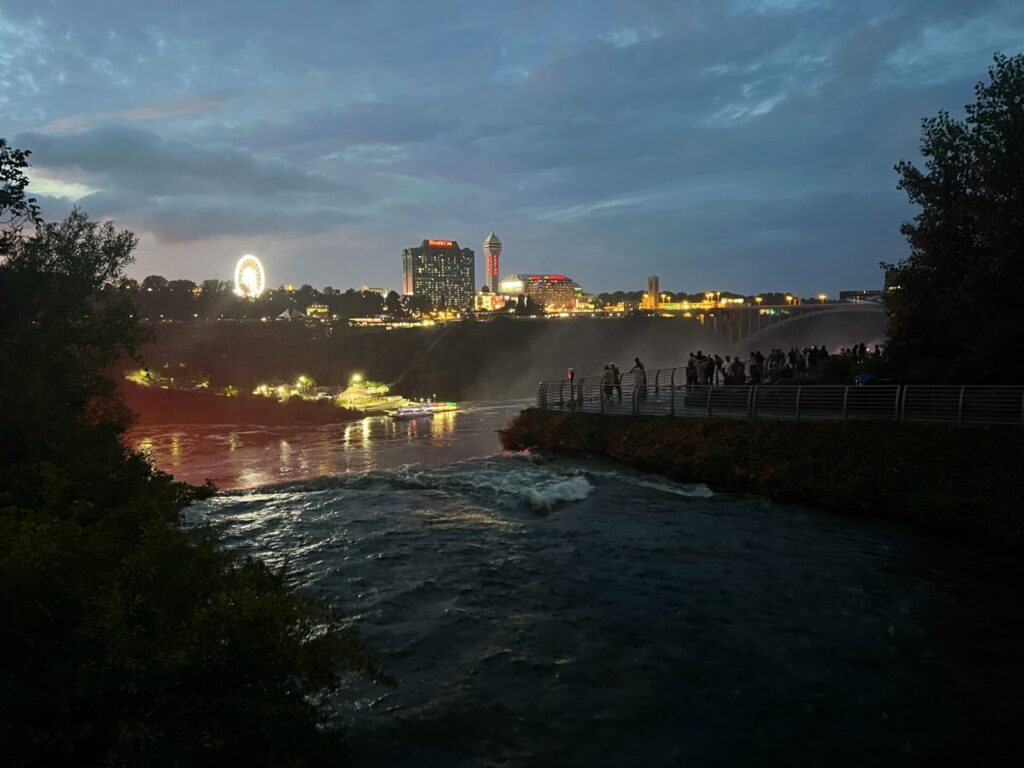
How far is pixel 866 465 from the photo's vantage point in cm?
1653

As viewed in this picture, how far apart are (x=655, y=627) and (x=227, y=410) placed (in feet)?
234

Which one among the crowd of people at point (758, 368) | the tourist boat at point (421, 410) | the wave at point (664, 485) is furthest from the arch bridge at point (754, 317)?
the wave at point (664, 485)

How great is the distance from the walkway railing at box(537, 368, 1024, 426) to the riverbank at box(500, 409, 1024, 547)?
0.89m

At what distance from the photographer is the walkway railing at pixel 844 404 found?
1614 cm

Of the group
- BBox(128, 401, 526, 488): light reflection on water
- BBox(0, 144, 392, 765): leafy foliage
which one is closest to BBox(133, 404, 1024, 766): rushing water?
BBox(0, 144, 392, 765): leafy foliage

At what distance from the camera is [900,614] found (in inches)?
405

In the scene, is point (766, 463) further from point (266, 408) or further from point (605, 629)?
point (266, 408)

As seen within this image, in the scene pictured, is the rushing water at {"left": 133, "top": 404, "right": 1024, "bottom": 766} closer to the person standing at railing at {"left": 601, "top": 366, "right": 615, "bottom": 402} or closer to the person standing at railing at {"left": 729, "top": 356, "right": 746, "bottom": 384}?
the person standing at railing at {"left": 601, "top": 366, "right": 615, "bottom": 402}

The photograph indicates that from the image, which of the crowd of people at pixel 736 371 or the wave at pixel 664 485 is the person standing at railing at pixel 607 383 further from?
the wave at pixel 664 485

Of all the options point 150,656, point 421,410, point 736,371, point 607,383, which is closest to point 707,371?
point 736,371

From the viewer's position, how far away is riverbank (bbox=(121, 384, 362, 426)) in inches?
2655

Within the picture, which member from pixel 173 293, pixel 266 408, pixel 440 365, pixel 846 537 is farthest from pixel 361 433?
pixel 173 293

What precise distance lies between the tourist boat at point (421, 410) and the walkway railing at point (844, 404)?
132ft

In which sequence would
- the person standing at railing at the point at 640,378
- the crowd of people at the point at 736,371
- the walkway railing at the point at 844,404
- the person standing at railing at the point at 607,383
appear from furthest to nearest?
the person standing at railing at the point at 607,383 < the crowd of people at the point at 736,371 < the person standing at railing at the point at 640,378 < the walkway railing at the point at 844,404
